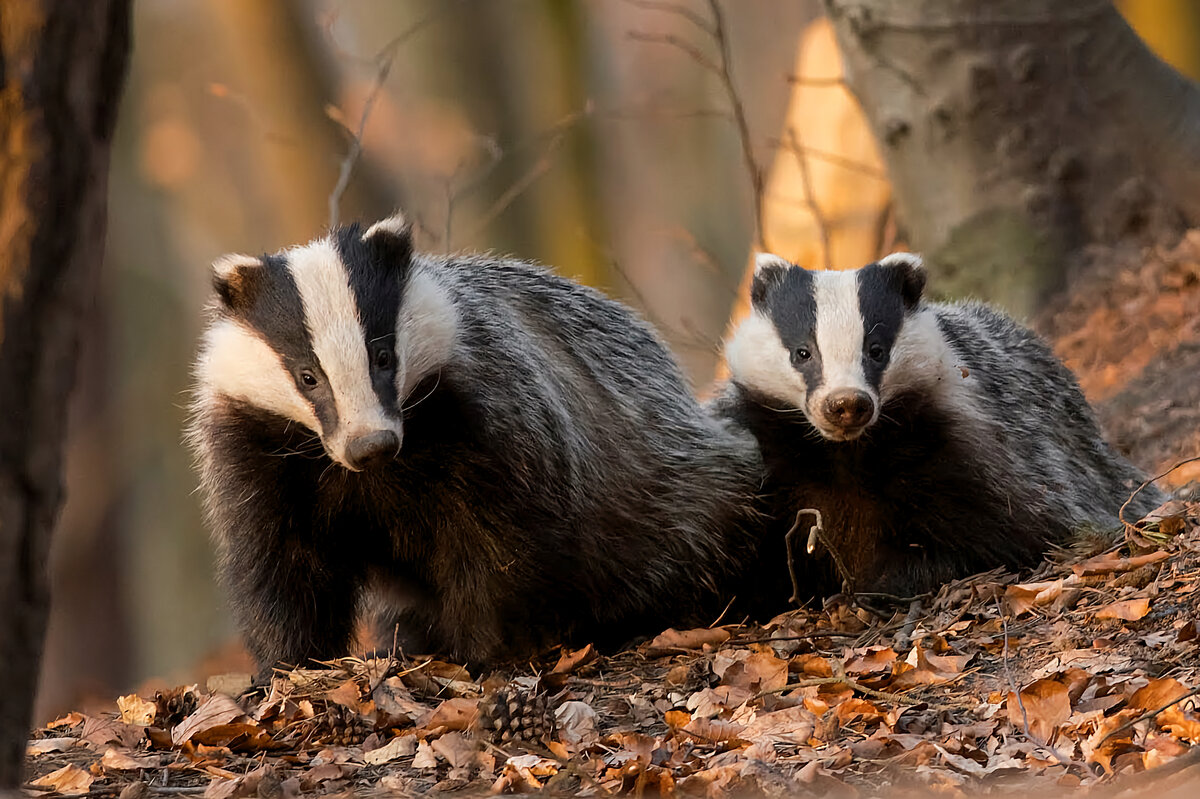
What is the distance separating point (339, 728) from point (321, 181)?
5.47 meters

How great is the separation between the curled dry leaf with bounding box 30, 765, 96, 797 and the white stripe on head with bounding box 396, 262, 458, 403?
1.21 metres

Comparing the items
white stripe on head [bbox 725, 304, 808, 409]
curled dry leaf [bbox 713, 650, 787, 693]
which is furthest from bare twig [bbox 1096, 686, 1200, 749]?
white stripe on head [bbox 725, 304, 808, 409]

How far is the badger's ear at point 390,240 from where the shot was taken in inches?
151

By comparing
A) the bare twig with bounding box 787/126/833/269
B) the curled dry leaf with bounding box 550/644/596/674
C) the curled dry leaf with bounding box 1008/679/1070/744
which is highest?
the bare twig with bounding box 787/126/833/269

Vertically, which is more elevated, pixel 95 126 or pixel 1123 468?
pixel 95 126

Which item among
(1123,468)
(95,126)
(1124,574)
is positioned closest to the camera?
(95,126)

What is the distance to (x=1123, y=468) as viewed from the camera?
4.96 meters

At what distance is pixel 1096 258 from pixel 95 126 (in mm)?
5042

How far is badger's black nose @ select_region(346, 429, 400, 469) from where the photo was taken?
337 cm

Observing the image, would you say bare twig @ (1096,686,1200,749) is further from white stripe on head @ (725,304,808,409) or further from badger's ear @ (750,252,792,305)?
badger's ear @ (750,252,792,305)

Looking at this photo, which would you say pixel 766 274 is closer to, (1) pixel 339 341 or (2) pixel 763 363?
(2) pixel 763 363

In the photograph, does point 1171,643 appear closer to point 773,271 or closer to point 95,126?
point 773,271

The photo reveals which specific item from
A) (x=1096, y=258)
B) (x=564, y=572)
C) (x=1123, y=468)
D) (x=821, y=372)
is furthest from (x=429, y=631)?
(x=1096, y=258)

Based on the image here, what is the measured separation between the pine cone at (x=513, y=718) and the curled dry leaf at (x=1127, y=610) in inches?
57.6
